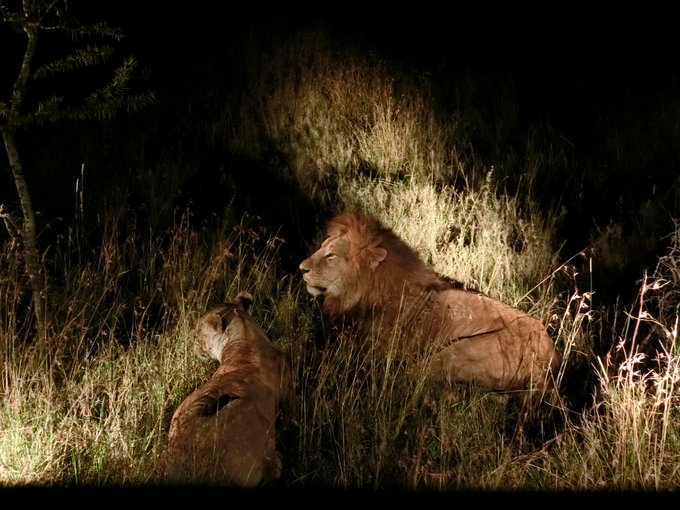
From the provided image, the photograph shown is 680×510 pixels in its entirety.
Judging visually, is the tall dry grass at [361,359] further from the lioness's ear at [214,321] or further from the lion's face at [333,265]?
the lion's face at [333,265]

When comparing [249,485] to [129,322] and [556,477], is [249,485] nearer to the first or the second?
[556,477]

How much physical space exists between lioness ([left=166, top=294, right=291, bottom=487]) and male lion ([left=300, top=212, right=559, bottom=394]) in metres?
0.78

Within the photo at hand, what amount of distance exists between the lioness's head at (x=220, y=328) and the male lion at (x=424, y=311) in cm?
75

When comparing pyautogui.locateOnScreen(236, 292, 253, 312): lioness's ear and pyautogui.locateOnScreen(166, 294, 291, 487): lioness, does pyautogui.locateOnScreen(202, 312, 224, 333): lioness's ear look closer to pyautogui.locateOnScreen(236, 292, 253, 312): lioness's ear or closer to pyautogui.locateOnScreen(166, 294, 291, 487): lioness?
pyautogui.locateOnScreen(166, 294, 291, 487): lioness

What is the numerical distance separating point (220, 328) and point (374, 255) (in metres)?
1.22

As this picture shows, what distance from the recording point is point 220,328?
14.6 feet

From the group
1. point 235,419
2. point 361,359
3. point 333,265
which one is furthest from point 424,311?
point 235,419

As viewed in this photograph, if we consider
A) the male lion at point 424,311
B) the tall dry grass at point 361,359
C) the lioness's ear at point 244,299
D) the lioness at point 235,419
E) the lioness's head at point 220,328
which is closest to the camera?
the lioness at point 235,419

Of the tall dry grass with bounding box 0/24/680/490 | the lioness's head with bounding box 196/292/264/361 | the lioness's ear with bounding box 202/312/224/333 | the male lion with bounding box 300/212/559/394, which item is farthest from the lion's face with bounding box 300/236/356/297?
the lioness's ear with bounding box 202/312/224/333

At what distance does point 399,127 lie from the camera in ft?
28.0

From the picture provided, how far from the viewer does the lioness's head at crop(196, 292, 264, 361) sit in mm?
4367

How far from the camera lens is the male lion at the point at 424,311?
4480 mm

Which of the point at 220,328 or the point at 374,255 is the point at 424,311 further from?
the point at 220,328

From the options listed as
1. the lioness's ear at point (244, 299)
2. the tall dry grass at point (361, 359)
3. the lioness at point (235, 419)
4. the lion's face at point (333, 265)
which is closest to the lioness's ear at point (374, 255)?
the lion's face at point (333, 265)
